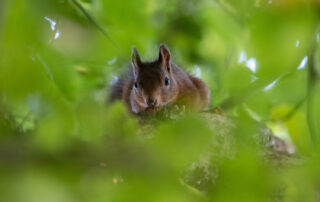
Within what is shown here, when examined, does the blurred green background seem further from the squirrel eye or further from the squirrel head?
the squirrel eye

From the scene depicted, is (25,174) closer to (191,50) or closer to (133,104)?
(191,50)

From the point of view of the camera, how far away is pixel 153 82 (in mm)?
2551

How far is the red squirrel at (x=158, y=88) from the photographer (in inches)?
98.3

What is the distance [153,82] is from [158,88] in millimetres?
51

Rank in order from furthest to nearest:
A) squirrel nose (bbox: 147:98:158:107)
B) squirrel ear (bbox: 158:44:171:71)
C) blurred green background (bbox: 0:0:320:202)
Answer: squirrel ear (bbox: 158:44:171:71) → squirrel nose (bbox: 147:98:158:107) → blurred green background (bbox: 0:0:320:202)

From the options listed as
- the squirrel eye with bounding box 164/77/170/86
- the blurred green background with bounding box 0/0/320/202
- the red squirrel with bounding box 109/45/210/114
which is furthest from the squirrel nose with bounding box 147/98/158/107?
the blurred green background with bounding box 0/0/320/202

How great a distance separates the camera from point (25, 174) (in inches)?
19.6

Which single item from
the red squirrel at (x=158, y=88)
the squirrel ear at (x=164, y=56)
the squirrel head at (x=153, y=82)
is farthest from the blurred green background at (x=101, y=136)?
the squirrel ear at (x=164, y=56)

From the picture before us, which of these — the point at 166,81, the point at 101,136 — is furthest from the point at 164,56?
the point at 101,136

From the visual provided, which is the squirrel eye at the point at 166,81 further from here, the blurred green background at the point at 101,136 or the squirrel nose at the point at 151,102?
the blurred green background at the point at 101,136

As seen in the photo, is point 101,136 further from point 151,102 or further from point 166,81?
point 166,81

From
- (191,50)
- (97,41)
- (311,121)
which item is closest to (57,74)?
(97,41)

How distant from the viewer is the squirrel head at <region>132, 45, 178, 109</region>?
2472mm

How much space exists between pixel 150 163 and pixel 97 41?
0.25m
